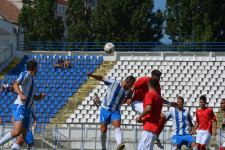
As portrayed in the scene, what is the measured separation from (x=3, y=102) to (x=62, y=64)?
4285 millimetres

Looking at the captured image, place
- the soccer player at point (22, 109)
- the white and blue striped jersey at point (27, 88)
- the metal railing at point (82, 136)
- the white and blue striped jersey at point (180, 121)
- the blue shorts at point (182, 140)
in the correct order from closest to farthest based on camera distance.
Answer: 1. the soccer player at point (22, 109)
2. the white and blue striped jersey at point (27, 88)
3. the blue shorts at point (182, 140)
4. the white and blue striped jersey at point (180, 121)
5. the metal railing at point (82, 136)

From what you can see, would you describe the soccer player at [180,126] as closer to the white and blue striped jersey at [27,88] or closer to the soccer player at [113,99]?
the soccer player at [113,99]

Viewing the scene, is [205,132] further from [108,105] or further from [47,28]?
[47,28]

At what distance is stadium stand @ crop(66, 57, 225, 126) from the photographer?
2406cm

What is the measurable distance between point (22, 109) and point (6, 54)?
2138cm

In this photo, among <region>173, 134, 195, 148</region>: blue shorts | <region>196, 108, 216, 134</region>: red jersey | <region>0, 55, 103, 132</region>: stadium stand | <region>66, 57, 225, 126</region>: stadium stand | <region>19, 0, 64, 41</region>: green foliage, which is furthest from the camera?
<region>19, 0, 64, 41</region>: green foliage

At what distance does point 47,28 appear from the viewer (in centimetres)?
4034

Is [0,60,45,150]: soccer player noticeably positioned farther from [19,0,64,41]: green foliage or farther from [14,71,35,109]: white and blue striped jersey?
[19,0,64,41]: green foliage

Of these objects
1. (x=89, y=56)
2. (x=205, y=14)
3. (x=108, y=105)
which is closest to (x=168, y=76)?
(x=89, y=56)

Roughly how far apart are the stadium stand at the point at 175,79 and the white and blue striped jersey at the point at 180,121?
10150 millimetres

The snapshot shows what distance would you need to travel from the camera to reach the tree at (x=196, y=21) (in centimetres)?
3256

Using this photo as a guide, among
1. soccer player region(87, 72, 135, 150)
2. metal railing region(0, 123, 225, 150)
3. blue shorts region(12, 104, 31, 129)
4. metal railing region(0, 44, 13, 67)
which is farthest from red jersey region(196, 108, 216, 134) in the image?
metal railing region(0, 44, 13, 67)

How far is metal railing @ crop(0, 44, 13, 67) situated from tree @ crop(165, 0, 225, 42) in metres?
11.9

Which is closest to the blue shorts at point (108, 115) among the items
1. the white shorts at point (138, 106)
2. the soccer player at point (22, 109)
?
the white shorts at point (138, 106)
